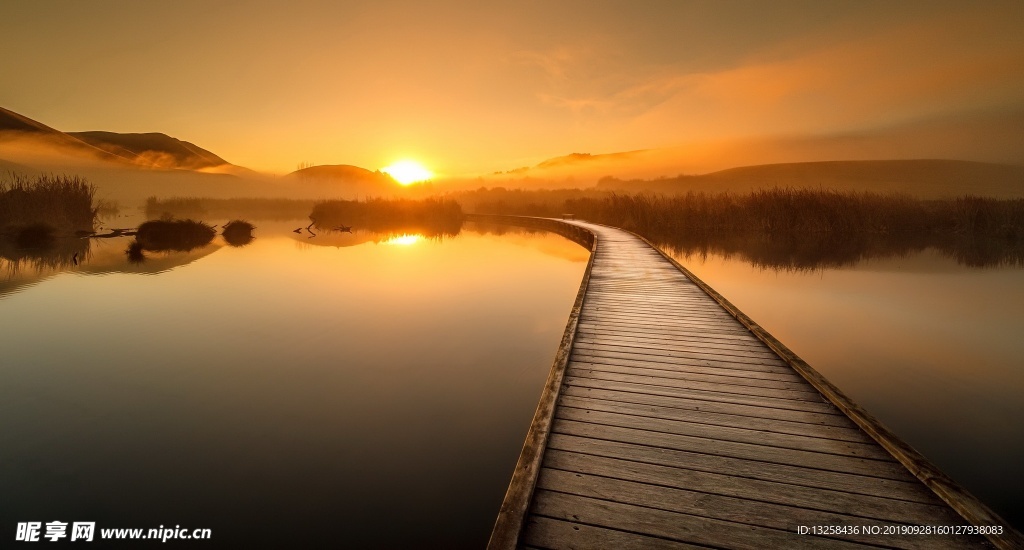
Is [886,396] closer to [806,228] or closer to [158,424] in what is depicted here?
[158,424]

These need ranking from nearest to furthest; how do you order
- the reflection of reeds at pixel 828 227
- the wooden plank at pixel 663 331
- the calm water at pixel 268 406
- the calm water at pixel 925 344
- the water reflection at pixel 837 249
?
the calm water at pixel 268 406 → the calm water at pixel 925 344 → the wooden plank at pixel 663 331 → the water reflection at pixel 837 249 → the reflection of reeds at pixel 828 227

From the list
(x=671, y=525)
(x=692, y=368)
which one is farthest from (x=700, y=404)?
(x=671, y=525)

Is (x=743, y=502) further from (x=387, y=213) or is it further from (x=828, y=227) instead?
(x=387, y=213)

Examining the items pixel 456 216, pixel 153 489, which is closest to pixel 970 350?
pixel 153 489

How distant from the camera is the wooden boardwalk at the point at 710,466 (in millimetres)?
2014

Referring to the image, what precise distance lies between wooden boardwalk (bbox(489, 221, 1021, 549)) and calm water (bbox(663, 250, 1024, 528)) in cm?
181

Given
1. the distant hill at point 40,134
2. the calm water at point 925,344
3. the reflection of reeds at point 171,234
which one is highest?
the distant hill at point 40,134

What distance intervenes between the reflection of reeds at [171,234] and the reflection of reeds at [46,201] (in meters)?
2.50

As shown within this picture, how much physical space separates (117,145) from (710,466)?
106m

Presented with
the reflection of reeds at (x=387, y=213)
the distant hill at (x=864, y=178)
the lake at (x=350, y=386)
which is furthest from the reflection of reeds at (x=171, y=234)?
the distant hill at (x=864, y=178)

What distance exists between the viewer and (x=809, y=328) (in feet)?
26.6

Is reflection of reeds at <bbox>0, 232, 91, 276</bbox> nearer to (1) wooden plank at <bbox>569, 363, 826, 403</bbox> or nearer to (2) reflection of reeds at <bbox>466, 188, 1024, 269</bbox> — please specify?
(1) wooden plank at <bbox>569, 363, 826, 403</bbox>

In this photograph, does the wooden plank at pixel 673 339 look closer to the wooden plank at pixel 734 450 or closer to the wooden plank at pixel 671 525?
the wooden plank at pixel 734 450

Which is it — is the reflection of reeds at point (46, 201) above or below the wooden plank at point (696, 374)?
above
